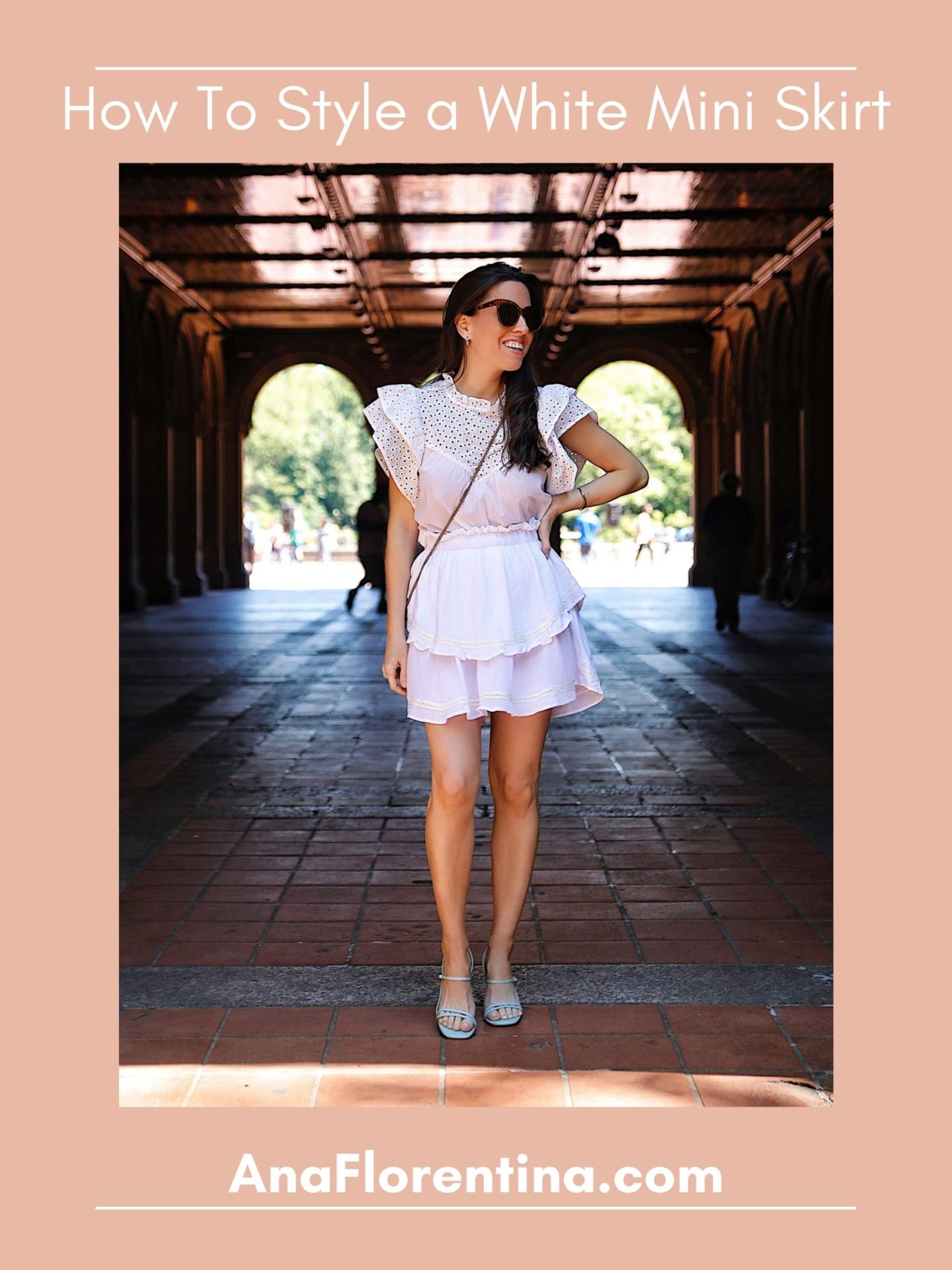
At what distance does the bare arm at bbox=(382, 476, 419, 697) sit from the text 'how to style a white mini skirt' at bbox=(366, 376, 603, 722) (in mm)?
34

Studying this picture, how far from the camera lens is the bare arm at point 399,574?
11.2 feet

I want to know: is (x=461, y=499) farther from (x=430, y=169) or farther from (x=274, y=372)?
(x=274, y=372)

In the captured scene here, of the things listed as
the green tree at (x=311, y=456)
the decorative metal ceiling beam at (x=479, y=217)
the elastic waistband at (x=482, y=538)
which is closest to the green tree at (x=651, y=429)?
the green tree at (x=311, y=456)

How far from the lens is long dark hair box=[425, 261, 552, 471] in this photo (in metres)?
3.32

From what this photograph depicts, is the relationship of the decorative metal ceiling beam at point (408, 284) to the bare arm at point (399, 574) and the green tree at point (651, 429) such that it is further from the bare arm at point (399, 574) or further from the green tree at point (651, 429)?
the green tree at point (651, 429)

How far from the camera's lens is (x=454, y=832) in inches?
135

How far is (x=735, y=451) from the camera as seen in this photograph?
83.8ft

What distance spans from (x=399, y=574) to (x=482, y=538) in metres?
0.23

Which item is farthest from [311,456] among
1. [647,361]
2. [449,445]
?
[449,445]

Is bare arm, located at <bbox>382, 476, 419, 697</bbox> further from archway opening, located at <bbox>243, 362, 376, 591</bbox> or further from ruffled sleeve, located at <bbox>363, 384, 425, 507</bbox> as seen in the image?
archway opening, located at <bbox>243, 362, 376, 591</bbox>

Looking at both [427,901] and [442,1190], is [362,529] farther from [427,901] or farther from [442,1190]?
[442,1190]

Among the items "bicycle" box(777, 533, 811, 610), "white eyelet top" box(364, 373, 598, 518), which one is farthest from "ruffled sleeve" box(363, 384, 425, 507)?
"bicycle" box(777, 533, 811, 610)

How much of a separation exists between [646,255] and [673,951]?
1609 centimetres

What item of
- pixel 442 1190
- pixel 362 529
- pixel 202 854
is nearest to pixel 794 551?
pixel 362 529
